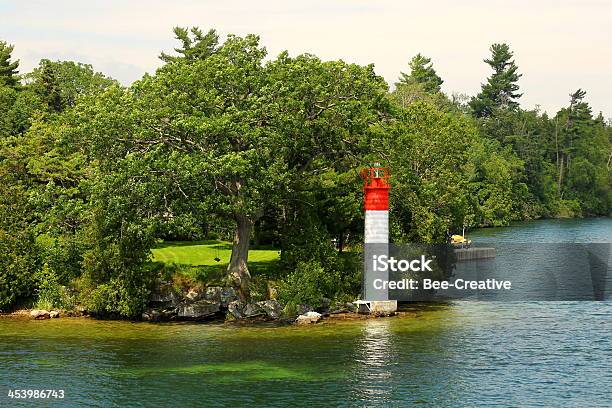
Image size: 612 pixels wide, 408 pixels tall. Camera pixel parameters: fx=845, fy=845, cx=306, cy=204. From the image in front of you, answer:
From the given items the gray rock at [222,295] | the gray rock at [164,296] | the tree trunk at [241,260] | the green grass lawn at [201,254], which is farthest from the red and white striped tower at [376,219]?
the gray rock at [164,296]

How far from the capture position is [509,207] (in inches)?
6467

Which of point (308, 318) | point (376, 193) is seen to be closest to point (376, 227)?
point (376, 193)

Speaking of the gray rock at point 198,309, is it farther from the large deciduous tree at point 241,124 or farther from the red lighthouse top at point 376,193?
the red lighthouse top at point 376,193

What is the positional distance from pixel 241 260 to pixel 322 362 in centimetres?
1615

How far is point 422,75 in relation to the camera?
18750 centimetres

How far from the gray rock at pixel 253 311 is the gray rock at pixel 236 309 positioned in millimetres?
263

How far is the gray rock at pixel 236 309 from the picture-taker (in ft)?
181

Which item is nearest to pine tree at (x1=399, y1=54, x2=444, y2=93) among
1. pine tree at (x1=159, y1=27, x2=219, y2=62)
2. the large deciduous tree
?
pine tree at (x1=159, y1=27, x2=219, y2=62)

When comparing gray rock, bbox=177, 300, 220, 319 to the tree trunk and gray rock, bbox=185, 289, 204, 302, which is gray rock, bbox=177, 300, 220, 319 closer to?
gray rock, bbox=185, 289, 204, 302

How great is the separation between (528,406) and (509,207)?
435 ft

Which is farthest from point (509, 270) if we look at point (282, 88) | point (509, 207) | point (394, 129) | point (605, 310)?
point (509, 207)

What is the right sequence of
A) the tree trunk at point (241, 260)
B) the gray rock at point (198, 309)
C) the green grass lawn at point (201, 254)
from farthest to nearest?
the green grass lawn at point (201, 254) < the tree trunk at point (241, 260) < the gray rock at point (198, 309)

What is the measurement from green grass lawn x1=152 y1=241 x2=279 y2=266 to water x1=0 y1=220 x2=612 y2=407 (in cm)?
803

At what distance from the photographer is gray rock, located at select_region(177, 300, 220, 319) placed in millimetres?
55156
